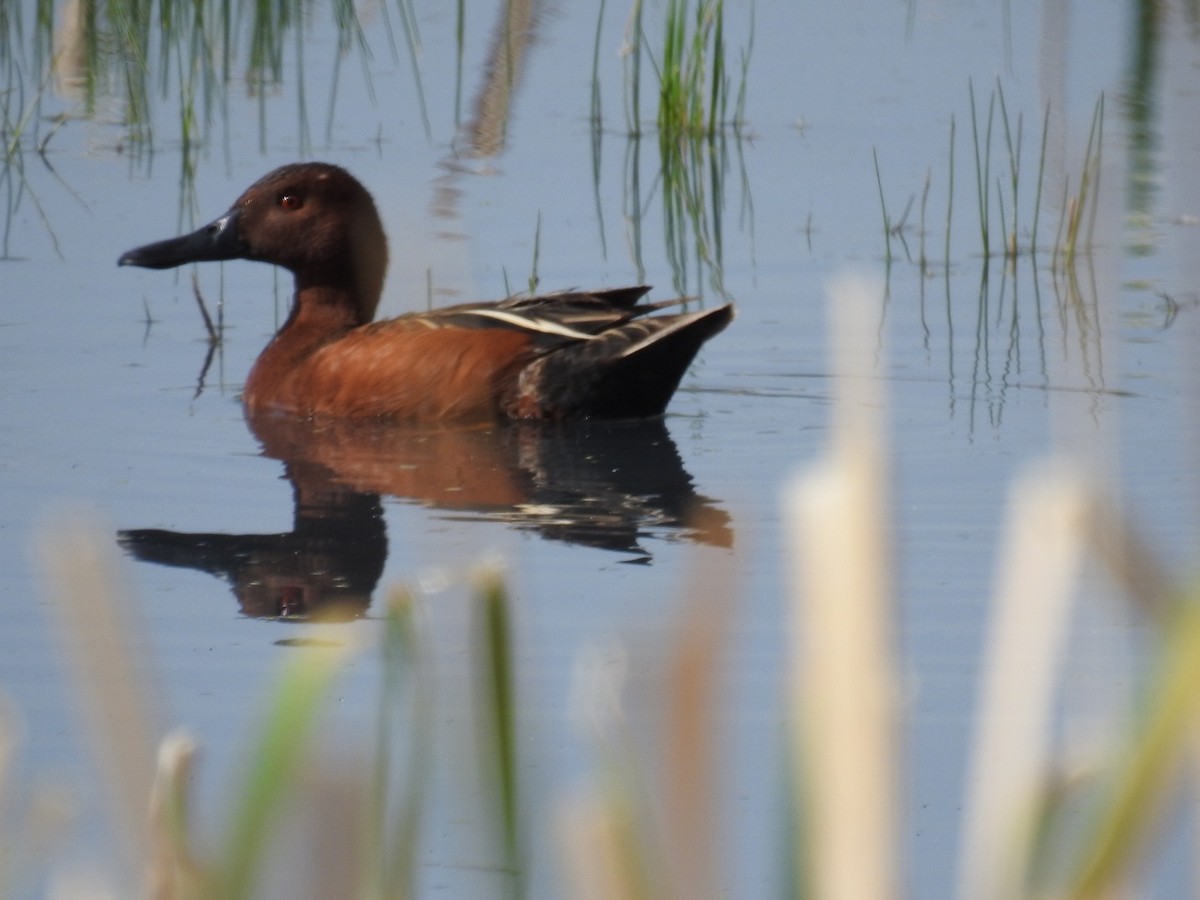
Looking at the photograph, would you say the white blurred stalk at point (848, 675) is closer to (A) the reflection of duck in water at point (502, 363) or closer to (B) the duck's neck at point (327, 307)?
(A) the reflection of duck in water at point (502, 363)

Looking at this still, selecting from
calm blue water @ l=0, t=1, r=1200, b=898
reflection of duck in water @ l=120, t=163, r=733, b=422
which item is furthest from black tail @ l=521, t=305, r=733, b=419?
calm blue water @ l=0, t=1, r=1200, b=898

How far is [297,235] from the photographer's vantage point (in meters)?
7.11

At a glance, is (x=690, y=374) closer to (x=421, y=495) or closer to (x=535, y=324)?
(x=535, y=324)

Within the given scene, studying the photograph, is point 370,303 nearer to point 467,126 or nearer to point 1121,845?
point 467,126

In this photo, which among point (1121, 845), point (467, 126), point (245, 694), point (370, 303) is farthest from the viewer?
point (467, 126)

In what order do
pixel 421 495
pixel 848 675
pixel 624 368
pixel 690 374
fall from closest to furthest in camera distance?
1. pixel 848 675
2. pixel 421 495
3. pixel 624 368
4. pixel 690 374

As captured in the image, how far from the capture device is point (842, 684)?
75 centimetres

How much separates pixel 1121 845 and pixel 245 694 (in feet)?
9.96

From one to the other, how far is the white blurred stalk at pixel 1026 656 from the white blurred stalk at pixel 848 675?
0.06 meters

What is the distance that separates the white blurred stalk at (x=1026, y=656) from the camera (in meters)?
0.79

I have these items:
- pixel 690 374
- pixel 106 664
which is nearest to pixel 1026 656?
pixel 106 664

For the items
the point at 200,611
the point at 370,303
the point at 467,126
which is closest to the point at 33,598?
the point at 200,611

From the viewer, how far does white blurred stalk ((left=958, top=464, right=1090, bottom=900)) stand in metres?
0.79

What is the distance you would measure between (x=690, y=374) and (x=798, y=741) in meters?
6.21
